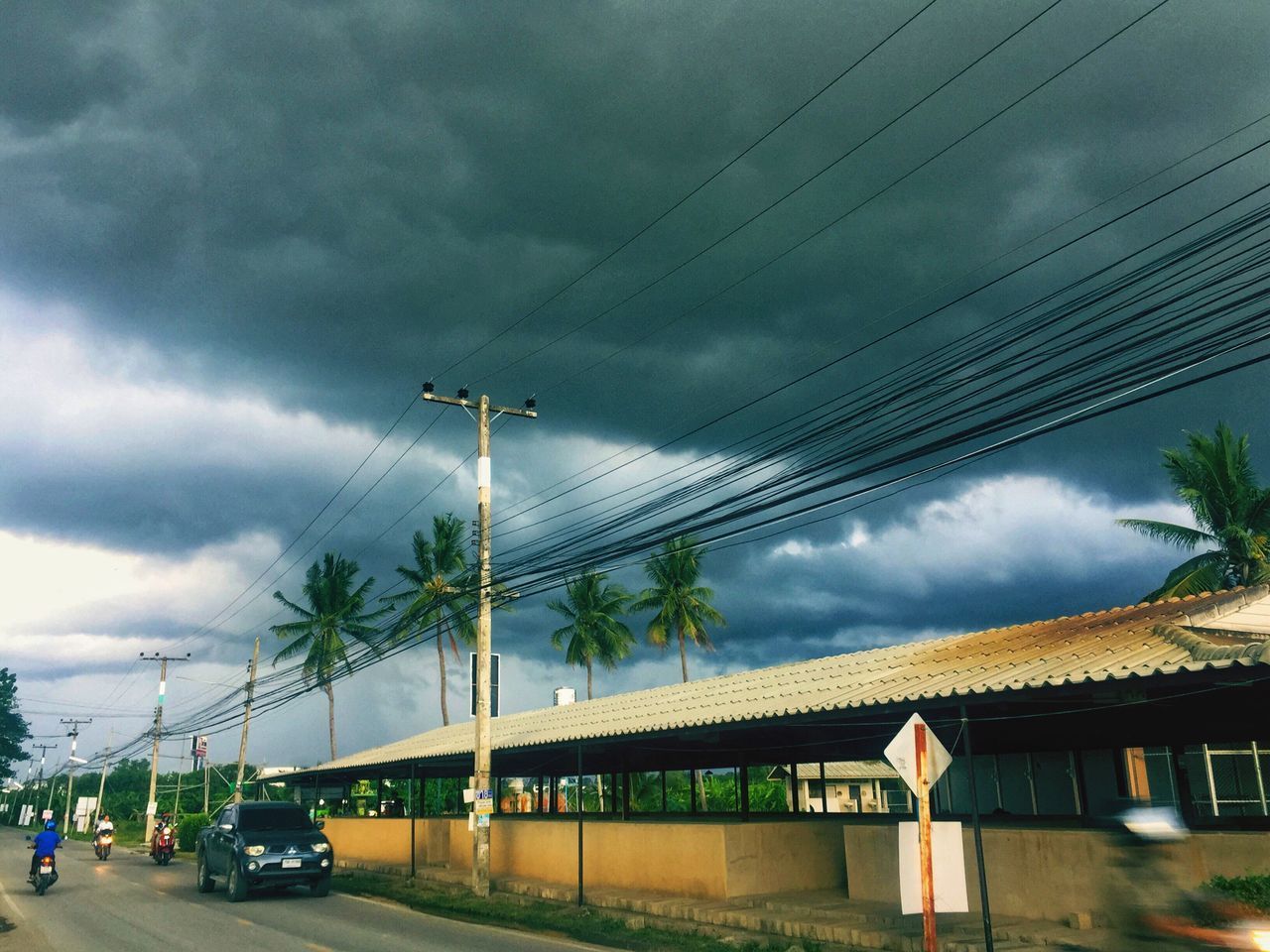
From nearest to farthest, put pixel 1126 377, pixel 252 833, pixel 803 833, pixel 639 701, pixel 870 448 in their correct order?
pixel 1126 377, pixel 870 448, pixel 803 833, pixel 252 833, pixel 639 701

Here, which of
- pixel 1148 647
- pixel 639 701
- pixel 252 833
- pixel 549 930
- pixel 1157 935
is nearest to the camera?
pixel 1157 935

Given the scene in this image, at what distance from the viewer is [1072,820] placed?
634 inches

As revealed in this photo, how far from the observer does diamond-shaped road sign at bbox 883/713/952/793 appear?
32.4 ft

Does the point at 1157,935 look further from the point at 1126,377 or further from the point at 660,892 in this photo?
the point at 660,892

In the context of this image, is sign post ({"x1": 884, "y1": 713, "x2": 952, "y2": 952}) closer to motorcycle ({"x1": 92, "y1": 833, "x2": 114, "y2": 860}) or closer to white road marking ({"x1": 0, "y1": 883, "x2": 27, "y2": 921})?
white road marking ({"x1": 0, "y1": 883, "x2": 27, "y2": 921})

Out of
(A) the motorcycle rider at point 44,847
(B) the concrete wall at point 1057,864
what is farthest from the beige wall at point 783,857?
(A) the motorcycle rider at point 44,847

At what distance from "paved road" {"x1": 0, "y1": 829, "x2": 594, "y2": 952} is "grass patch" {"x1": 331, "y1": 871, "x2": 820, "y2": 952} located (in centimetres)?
50

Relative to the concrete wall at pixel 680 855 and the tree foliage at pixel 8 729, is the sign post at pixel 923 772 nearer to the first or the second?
the concrete wall at pixel 680 855

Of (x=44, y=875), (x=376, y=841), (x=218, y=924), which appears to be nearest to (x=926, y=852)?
(x=218, y=924)

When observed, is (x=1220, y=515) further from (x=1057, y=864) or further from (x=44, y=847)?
(x=44, y=847)

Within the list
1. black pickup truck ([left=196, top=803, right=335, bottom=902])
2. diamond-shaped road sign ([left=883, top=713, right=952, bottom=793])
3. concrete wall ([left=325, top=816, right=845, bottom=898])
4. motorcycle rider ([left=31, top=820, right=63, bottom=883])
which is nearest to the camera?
diamond-shaped road sign ([left=883, top=713, right=952, bottom=793])

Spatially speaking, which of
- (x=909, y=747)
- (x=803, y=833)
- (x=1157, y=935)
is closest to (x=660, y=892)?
(x=803, y=833)

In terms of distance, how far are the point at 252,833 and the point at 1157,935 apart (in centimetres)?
1727

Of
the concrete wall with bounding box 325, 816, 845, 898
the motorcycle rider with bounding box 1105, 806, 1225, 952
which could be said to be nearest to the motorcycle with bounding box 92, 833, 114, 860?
the concrete wall with bounding box 325, 816, 845, 898
